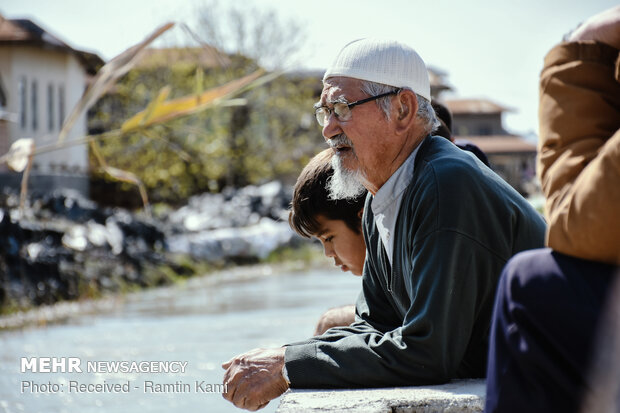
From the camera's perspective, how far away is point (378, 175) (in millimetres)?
2387

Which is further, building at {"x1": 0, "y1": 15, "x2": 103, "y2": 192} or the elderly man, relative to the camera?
building at {"x1": 0, "y1": 15, "x2": 103, "y2": 192}

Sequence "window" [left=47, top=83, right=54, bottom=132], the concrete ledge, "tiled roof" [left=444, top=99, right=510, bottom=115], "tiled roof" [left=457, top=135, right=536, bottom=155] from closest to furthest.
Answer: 1. the concrete ledge
2. "window" [left=47, top=83, right=54, bottom=132]
3. "tiled roof" [left=457, top=135, right=536, bottom=155]
4. "tiled roof" [left=444, top=99, right=510, bottom=115]

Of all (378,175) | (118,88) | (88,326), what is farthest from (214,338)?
(118,88)

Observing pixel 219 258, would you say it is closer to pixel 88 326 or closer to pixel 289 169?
pixel 88 326

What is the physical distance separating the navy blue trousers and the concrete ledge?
42 centimetres

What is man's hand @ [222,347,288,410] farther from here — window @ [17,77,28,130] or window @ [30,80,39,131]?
window @ [30,80,39,131]

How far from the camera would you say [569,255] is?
1.47 metres

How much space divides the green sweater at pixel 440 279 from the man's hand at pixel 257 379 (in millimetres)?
68

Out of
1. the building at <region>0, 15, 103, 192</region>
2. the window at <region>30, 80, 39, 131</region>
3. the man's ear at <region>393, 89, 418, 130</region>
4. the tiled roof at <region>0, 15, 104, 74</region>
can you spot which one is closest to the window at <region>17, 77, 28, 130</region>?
the building at <region>0, 15, 103, 192</region>

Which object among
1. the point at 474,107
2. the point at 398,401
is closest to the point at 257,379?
the point at 398,401

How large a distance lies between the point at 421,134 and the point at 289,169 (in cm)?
2706

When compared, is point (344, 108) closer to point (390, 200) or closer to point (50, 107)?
point (390, 200)

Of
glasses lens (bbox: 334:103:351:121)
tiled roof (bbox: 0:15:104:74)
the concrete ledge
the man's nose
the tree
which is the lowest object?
the tree

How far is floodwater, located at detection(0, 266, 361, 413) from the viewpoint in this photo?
16.3 feet
